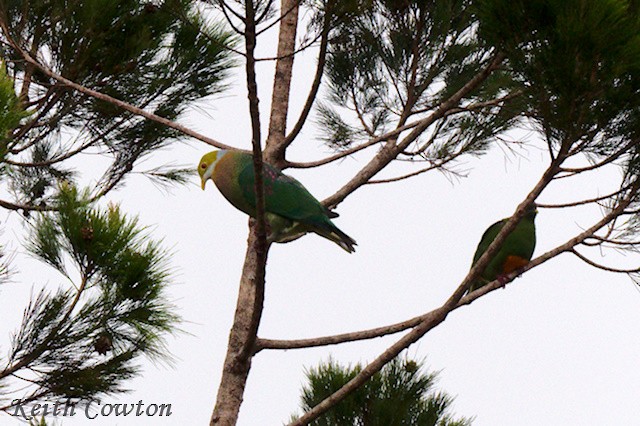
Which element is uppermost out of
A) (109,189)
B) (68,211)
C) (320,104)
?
(320,104)

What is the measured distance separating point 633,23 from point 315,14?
3.46ft

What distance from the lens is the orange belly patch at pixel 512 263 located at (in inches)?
145

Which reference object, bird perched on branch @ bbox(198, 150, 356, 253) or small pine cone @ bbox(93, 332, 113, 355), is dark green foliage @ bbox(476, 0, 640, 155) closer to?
bird perched on branch @ bbox(198, 150, 356, 253)

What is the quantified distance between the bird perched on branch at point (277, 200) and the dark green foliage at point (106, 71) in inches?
20.2

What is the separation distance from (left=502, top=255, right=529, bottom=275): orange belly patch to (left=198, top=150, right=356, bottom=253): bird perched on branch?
74 centimetres

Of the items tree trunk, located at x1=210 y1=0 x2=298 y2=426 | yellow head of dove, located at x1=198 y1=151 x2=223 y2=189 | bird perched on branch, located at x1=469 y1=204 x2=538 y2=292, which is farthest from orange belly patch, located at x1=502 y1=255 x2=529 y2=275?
yellow head of dove, located at x1=198 y1=151 x2=223 y2=189

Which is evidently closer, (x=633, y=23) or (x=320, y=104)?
(x=633, y=23)

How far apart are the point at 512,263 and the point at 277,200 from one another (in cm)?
99

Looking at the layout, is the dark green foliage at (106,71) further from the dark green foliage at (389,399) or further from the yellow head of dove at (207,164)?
the dark green foliage at (389,399)

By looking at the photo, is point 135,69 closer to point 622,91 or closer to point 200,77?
point 200,77

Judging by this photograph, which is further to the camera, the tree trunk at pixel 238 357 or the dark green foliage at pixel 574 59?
the tree trunk at pixel 238 357

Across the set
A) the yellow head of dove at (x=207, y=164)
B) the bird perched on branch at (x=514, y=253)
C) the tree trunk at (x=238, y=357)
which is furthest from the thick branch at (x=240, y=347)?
the bird perched on branch at (x=514, y=253)

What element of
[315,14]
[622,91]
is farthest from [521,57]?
[315,14]

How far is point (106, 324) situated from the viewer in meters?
3.05
